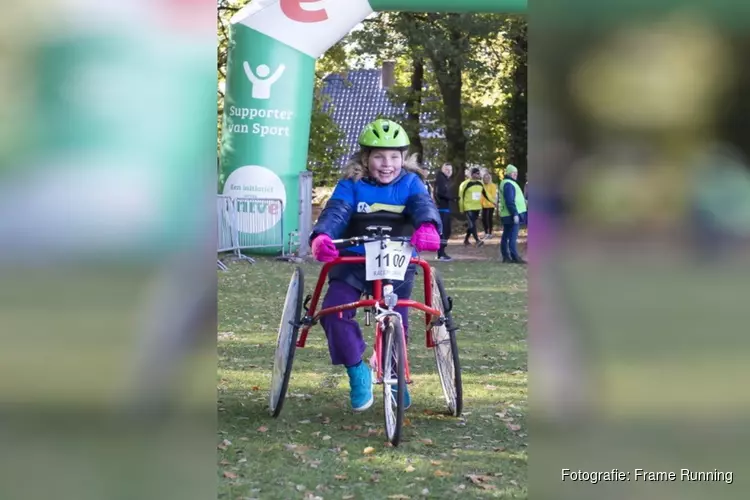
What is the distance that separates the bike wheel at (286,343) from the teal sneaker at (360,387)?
37cm

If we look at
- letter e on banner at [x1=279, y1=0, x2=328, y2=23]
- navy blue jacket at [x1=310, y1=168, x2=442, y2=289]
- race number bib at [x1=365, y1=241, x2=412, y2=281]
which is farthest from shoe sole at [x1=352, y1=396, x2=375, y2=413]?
letter e on banner at [x1=279, y1=0, x2=328, y2=23]

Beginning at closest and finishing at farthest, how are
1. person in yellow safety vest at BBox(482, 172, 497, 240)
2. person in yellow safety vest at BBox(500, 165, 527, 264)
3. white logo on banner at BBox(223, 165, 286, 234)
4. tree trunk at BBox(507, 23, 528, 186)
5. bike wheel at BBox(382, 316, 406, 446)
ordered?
bike wheel at BBox(382, 316, 406, 446) < person in yellow safety vest at BBox(500, 165, 527, 264) < white logo on banner at BBox(223, 165, 286, 234) < person in yellow safety vest at BBox(482, 172, 497, 240) < tree trunk at BBox(507, 23, 528, 186)

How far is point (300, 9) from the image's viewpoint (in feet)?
60.7

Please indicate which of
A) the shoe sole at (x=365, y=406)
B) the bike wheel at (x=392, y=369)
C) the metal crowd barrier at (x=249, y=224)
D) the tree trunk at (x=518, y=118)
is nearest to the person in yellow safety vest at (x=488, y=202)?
the tree trunk at (x=518, y=118)

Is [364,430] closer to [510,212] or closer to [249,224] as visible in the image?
[510,212]

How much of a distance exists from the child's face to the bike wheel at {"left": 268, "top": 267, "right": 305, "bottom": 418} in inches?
28.9

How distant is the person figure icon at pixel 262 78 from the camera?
18938mm

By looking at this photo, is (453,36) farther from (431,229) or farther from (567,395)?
(567,395)

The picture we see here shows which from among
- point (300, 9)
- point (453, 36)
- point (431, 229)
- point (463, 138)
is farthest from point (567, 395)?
point (463, 138)

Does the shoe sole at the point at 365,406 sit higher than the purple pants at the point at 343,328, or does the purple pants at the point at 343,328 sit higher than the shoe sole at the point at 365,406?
the purple pants at the point at 343,328

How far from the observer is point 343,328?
251 inches

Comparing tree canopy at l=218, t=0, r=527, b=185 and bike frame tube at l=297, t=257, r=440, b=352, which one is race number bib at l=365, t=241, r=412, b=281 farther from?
tree canopy at l=218, t=0, r=527, b=185

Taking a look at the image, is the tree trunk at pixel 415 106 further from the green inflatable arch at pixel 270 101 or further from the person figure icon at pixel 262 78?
the person figure icon at pixel 262 78

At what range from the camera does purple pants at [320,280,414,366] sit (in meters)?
6.38
